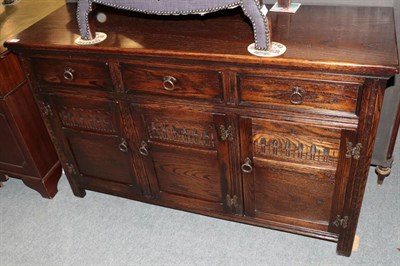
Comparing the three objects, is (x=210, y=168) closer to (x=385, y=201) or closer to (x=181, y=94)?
(x=181, y=94)

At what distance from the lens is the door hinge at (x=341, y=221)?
164 cm

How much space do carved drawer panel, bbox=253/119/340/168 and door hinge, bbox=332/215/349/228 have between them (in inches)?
10.6

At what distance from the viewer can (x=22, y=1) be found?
2.37 meters

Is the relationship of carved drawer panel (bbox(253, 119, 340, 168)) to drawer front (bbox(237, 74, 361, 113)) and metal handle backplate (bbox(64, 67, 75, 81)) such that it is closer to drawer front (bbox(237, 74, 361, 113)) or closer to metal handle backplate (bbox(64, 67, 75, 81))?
drawer front (bbox(237, 74, 361, 113))

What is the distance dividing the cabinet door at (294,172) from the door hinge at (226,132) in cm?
5

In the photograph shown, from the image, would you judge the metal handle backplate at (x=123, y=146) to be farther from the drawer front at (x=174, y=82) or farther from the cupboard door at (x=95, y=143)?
the drawer front at (x=174, y=82)

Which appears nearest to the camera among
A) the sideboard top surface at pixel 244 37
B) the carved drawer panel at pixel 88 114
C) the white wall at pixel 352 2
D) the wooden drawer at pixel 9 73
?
the sideboard top surface at pixel 244 37

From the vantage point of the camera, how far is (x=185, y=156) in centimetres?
174

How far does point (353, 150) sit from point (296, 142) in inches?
7.8

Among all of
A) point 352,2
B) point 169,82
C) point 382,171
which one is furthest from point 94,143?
point 382,171

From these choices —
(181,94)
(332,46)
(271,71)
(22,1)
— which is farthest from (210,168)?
(22,1)

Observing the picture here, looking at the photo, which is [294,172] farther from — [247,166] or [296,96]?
[296,96]

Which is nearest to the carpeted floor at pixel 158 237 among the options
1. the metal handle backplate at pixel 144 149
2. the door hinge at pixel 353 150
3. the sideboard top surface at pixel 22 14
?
the metal handle backplate at pixel 144 149

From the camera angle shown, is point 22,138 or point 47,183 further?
point 47,183
